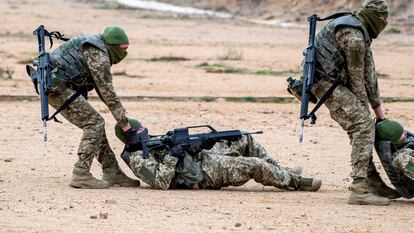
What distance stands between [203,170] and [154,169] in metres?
0.46

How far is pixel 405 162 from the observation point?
9836 millimetres

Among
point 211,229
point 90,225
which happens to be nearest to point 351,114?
point 211,229

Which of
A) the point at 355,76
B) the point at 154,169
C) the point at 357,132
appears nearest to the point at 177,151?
the point at 154,169

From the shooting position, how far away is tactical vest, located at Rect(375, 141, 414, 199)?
10.0 m

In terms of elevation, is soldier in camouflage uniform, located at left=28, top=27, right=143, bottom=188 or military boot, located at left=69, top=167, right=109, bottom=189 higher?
soldier in camouflage uniform, located at left=28, top=27, right=143, bottom=188

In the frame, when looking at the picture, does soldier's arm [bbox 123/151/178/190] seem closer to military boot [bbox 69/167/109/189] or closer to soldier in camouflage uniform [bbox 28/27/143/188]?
soldier in camouflage uniform [bbox 28/27/143/188]

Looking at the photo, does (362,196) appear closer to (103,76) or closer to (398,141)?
(398,141)

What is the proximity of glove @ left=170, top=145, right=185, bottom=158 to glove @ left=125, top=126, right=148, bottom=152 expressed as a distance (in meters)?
0.35

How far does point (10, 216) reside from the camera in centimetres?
923

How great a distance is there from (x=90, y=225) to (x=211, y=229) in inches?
37.0

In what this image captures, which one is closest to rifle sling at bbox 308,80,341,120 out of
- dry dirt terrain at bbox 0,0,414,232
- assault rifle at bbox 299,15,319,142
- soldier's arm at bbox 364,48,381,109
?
assault rifle at bbox 299,15,319,142

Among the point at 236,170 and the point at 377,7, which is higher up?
the point at 377,7

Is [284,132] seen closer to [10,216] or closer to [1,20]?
[10,216]

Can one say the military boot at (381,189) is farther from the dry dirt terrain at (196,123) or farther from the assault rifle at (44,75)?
the assault rifle at (44,75)
